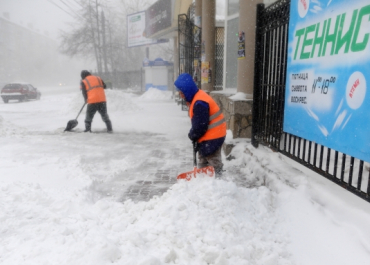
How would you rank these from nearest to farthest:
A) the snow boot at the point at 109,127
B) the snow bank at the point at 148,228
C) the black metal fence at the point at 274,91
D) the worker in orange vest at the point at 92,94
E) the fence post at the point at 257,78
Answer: the snow bank at the point at 148,228, the black metal fence at the point at 274,91, the fence post at the point at 257,78, the worker in orange vest at the point at 92,94, the snow boot at the point at 109,127

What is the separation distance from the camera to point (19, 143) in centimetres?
633

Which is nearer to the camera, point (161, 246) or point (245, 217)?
point (161, 246)

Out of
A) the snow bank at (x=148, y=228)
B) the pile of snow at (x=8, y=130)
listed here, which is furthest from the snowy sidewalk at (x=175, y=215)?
the pile of snow at (x=8, y=130)

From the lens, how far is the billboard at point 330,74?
247 centimetres

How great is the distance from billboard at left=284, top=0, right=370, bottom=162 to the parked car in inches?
793

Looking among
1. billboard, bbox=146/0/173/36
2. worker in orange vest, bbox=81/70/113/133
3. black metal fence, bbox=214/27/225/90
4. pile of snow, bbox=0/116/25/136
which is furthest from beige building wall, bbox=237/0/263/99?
billboard, bbox=146/0/173/36

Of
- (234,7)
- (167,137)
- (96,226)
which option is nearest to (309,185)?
(96,226)

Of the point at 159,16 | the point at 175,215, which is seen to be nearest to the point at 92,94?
the point at 175,215

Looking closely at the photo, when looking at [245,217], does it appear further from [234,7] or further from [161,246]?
A: [234,7]

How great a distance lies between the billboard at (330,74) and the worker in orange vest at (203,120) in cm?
94

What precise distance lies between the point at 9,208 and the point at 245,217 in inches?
94.1

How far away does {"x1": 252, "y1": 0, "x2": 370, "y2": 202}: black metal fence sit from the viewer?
4027 mm

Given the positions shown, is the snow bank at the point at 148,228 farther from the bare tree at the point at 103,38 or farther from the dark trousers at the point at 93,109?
the bare tree at the point at 103,38

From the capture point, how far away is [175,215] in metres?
2.79
